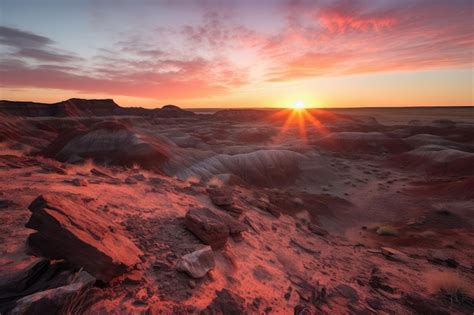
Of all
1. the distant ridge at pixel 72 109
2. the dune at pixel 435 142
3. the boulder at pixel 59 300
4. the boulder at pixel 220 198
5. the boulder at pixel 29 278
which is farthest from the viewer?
the distant ridge at pixel 72 109

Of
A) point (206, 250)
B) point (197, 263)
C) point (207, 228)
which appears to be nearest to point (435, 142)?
point (207, 228)

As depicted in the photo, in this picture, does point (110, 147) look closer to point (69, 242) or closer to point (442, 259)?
point (69, 242)

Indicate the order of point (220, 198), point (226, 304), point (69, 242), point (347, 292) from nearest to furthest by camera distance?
point (69, 242), point (226, 304), point (347, 292), point (220, 198)

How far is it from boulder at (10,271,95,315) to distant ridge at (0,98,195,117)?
78525mm

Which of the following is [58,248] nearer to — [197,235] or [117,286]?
[117,286]

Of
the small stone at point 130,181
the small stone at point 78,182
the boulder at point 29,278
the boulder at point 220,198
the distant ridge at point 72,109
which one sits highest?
the distant ridge at point 72,109

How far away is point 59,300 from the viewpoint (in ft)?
12.1

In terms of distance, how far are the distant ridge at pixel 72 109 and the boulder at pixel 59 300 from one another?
258 ft

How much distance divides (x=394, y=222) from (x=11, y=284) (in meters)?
23.1

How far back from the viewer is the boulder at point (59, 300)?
3.49 meters

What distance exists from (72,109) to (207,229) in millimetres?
103968

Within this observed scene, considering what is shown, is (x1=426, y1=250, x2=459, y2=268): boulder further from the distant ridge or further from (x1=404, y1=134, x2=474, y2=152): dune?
the distant ridge

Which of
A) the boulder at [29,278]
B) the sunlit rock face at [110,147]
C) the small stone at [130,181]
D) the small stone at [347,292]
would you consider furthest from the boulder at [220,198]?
the sunlit rock face at [110,147]

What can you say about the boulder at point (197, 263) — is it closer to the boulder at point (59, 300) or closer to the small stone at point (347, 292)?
the boulder at point (59, 300)
